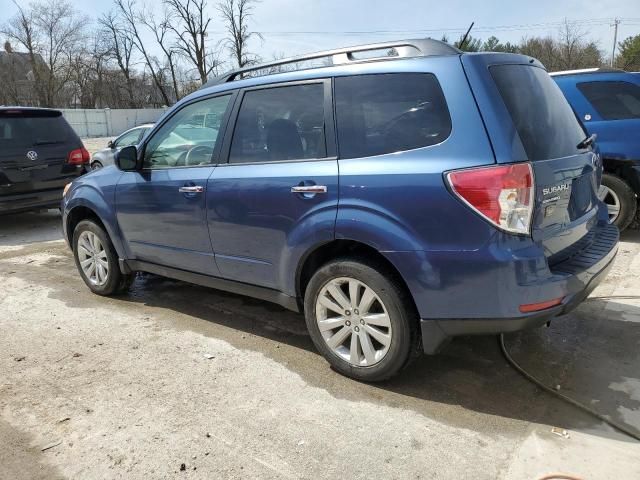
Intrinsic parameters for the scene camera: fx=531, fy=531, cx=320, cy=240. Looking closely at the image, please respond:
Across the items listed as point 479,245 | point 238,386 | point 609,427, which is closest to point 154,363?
point 238,386

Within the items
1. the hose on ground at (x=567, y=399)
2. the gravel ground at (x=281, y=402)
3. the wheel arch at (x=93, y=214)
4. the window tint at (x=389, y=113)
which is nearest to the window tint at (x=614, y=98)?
the gravel ground at (x=281, y=402)

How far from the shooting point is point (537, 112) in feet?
9.53

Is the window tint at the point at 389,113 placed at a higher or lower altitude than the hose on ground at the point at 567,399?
higher

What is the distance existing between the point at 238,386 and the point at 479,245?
170cm

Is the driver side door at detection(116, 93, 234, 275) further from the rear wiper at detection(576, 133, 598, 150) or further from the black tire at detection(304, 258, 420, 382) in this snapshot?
the rear wiper at detection(576, 133, 598, 150)

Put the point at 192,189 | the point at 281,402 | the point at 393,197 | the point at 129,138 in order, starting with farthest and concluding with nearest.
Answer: the point at 129,138 < the point at 192,189 < the point at 281,402 < the point at 393,197

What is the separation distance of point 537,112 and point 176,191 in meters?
2.54

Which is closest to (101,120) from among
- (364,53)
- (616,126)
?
(616,126)

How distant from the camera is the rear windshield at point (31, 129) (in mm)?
7586

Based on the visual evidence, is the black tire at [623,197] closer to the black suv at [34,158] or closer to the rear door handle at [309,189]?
the rear door handle at [309,189]

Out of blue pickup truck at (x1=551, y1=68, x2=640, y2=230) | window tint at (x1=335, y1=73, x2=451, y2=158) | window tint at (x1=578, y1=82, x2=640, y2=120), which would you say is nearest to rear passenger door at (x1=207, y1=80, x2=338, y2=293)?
window tint at (x1=335, y1=73, x2=451, y2=158)

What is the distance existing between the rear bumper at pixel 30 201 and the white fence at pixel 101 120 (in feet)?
118

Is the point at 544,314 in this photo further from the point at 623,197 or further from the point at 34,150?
the point at 34,150

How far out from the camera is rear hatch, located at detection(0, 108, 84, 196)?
756 cm
